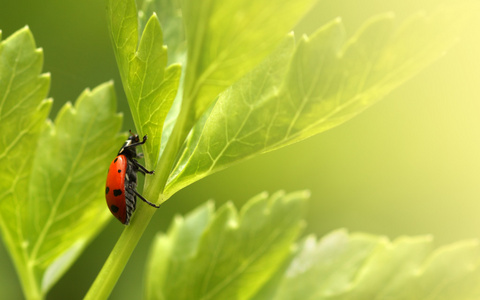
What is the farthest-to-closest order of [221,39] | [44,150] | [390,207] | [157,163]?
[390,207] < [44,150] < [157,163] < [221,39]

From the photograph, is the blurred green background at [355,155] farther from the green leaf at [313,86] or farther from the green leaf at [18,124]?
the green leaf at [313,86]

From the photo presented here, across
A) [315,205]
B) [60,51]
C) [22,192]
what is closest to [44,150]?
[22,192]

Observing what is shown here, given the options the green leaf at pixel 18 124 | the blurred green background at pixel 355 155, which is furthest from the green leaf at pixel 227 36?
the blurred green background at pixel 355 155

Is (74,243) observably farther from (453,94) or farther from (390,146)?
(453,94)

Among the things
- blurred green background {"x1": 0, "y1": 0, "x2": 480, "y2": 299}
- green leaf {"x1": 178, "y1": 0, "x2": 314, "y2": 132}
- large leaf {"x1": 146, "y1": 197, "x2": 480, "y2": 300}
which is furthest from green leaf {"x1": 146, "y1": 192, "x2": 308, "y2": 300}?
blurred green background {"x1": 0, "y1": 0, "x2": 480, "y2": 299}

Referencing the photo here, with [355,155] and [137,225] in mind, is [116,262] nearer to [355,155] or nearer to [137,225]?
[137,225]
